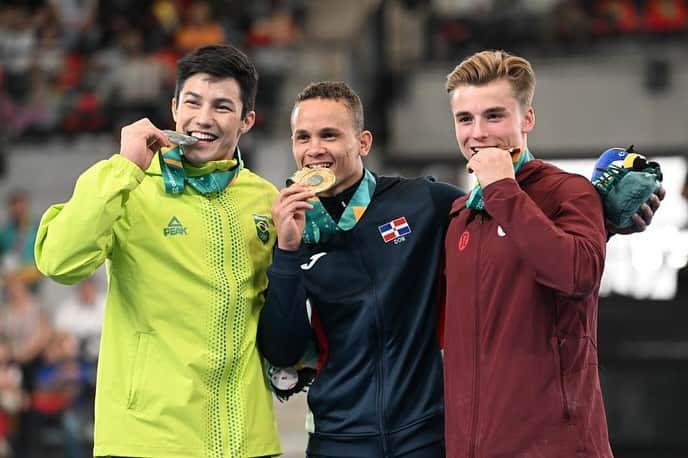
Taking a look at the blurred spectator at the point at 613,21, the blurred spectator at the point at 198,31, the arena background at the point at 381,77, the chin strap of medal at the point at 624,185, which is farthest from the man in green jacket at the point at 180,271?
the blurred spectator at the point at 198,31

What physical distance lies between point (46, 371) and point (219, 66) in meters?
6.77

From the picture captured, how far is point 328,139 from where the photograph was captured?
4176 mm

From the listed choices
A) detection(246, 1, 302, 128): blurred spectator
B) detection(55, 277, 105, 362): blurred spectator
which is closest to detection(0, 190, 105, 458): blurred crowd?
detection(55, 277, 105, 362): blurred spectator

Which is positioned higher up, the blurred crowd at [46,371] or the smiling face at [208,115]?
the smiling face at [208,115]

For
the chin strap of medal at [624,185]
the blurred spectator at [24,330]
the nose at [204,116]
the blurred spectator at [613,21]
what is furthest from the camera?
the blurred spectator at [613,21]

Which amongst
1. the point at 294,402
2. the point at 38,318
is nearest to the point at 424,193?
the point at 294,402

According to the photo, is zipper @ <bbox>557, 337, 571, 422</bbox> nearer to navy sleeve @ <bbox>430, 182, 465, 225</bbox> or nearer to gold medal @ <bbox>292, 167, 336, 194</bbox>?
navy sleeve @ <bbox>430, 182, 465, 225</bbox>

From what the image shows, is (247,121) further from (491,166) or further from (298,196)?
(491,166)

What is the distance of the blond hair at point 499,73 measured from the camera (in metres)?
3.75

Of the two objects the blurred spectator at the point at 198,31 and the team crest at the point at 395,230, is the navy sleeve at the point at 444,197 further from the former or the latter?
the blurred spectator at the point at 198,31

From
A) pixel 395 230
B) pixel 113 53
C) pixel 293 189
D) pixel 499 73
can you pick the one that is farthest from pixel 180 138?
pixel 113 53

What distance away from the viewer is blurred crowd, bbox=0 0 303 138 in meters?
13.2

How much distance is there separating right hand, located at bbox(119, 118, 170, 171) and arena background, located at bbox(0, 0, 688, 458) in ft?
27.4

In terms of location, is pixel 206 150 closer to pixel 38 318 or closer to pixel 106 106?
pixel 38 318
